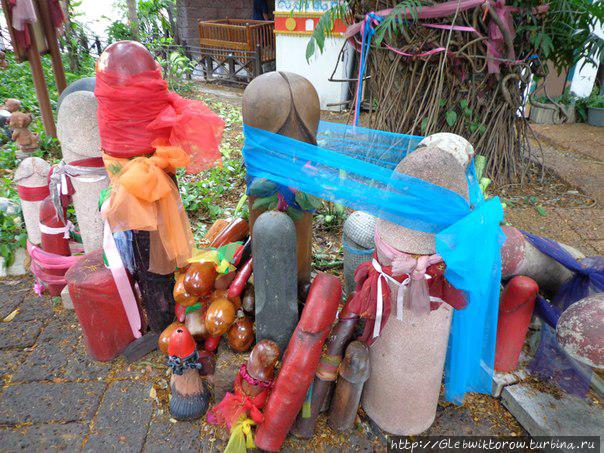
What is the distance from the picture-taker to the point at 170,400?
6.22ft

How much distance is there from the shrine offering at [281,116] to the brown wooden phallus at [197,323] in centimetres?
57

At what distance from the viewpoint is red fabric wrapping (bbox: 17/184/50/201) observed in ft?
8.05

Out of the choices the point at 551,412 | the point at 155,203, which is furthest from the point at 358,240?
the point at 551,412

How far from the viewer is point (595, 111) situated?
20.8 feet

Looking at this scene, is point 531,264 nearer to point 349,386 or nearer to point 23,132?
point 349,386

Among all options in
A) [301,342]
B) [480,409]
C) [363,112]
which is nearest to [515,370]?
[480,409]

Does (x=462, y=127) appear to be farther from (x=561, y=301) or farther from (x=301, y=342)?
(x=301, y=342)

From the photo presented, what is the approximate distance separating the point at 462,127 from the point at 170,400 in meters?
3.20

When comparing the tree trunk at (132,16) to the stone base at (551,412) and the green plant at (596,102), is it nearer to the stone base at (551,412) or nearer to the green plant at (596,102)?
the green plant at (596,102)

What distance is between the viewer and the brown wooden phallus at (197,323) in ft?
6.45

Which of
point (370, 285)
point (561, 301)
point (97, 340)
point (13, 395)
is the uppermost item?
point (370, 285)

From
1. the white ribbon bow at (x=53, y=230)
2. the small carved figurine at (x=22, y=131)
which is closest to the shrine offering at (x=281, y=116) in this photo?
the white ribbon bow at (x=53, y=230)

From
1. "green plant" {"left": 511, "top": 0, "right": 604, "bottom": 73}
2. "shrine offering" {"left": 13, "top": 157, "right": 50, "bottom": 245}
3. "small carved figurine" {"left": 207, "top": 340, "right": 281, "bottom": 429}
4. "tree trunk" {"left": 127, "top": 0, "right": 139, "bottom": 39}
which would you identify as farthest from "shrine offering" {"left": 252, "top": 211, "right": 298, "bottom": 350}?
"tree trunk" {"left": 127, "top": 0, "right": 139, "bottom": 39}

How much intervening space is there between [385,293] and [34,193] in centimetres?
217
